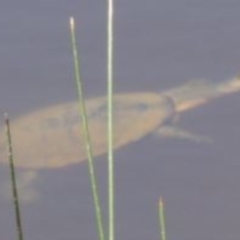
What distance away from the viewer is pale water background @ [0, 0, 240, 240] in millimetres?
2311

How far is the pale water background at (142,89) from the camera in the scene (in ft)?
7.58

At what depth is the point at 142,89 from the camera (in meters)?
2.81

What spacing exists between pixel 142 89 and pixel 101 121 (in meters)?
0.14

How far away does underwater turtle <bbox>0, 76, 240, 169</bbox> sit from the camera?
104 inches

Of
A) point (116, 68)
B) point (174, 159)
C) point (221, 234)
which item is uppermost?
point (116, 68)

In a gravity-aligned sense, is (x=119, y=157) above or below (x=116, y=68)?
below

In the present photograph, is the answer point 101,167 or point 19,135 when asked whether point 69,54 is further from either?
point 101,167

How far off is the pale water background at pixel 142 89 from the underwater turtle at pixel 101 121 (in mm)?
26

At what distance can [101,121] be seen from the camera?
280 centimetres

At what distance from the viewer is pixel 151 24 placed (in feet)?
10.1

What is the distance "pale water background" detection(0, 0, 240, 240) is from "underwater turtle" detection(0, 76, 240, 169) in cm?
3

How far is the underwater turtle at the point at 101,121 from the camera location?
2.64 metres

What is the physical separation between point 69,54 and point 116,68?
0.14 m

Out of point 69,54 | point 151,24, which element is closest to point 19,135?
point 69,54
